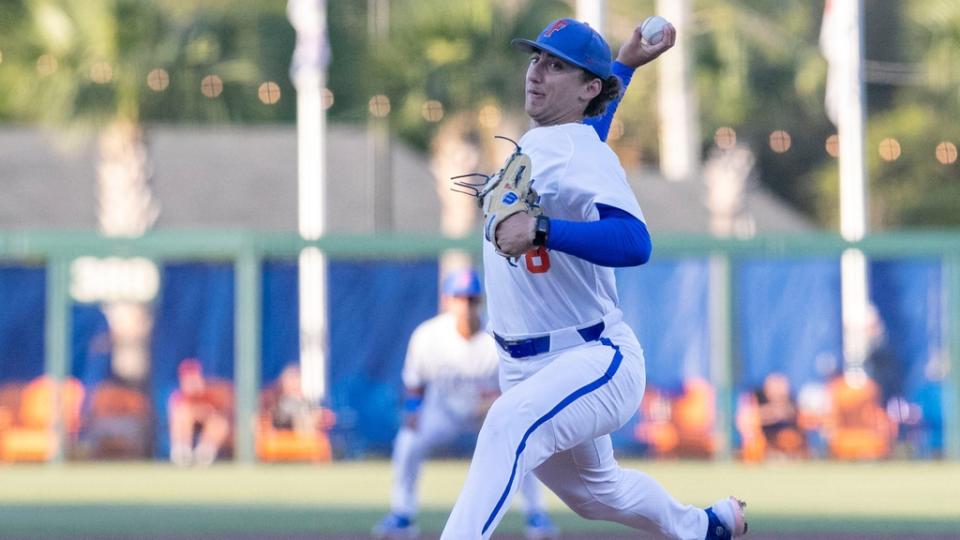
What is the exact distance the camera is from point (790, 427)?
1916 centimetres

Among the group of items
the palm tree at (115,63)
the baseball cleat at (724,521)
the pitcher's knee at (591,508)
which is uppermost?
the palm tree at (115,63)

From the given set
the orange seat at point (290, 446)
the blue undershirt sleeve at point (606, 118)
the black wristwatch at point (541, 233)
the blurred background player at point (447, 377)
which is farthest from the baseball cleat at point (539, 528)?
the orange seat at point (290, 446)

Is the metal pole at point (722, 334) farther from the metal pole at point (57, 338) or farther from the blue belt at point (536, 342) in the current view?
the blue belt at point (536, 342)

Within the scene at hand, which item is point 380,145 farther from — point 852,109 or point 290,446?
point 290,446

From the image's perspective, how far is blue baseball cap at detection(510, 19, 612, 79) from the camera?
5797 mm

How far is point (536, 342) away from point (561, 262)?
0.28m

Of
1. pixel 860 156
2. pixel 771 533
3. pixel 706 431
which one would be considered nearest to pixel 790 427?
pixel 706 431

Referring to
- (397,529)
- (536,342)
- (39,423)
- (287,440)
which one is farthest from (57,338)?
(536,342)

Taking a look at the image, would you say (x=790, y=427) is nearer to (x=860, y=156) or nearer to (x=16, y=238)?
(x=860, y=156)

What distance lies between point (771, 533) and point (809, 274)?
9.47 m

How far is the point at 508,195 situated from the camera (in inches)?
217

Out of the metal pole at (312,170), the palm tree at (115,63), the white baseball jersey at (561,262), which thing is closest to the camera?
the white baseball jersey at (561,262)

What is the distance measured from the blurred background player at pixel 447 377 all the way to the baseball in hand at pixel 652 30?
5060mm

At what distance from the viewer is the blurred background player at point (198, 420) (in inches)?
747
